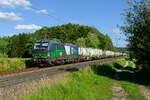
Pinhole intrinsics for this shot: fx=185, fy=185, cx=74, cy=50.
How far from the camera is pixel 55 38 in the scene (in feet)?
300

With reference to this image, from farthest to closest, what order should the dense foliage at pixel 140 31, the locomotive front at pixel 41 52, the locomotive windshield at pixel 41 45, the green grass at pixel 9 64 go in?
the locomotive windshield at pixel 41 45 < the locomotive front at pixel 41 52 < the green grass at pixel 9 64 < the dense foliage at pixel 140 31

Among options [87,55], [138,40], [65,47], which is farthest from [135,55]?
[87,55]

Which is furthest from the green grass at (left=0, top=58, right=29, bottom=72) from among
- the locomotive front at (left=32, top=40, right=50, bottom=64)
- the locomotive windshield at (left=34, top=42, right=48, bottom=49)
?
the locomotive windshield at (left=34, top=42, right=48, bottom=49)

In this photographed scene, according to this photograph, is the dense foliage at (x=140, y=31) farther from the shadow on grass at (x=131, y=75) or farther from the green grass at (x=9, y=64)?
the green grass at (x=9, y=64)

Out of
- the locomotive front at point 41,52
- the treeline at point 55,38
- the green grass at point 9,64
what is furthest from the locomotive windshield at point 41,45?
the treeline at point 55,38

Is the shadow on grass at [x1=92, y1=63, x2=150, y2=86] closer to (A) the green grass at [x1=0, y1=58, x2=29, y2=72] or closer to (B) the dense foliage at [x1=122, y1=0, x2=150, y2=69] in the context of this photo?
(B) the dense foliage at [x1=122, y1=0, x2=150, y2=69]

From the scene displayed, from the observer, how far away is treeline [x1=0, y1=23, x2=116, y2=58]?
83250 millimetres

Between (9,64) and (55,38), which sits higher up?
(55,38)

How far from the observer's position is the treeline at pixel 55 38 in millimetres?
83250

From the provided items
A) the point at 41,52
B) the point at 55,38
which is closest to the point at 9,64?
the point at 41,52

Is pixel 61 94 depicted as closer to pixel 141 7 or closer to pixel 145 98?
pixel 145 98

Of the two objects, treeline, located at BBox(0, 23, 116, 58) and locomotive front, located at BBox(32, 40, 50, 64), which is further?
treeline, located at BBox(0, 23, 116, 58)

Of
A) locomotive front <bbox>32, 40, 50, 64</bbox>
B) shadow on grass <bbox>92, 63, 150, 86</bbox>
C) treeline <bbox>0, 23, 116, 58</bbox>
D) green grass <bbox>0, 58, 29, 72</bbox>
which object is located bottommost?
shadow on grass <bbox>92, 63, 150, 86</bbox>

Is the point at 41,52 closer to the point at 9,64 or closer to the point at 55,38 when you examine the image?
the point at 9,64
